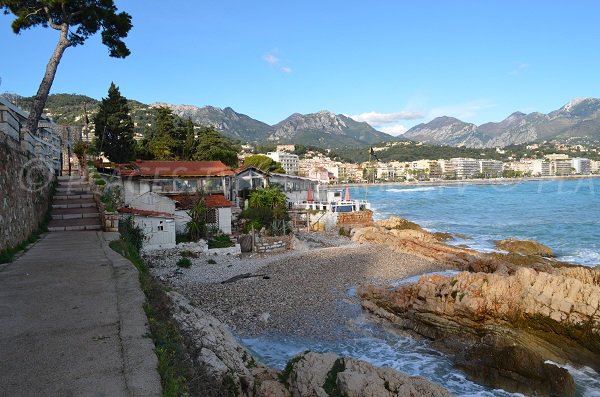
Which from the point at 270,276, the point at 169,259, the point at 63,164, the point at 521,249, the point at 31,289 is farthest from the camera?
the point at 63,164

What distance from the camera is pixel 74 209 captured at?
56.6ft

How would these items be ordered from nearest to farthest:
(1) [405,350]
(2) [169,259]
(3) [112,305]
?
(3) [112,305] < (1) [405,350] < (2) [169,259]

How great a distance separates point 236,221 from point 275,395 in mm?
22361

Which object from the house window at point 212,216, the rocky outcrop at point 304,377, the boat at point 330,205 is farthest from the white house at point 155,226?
the boat at point 330,205

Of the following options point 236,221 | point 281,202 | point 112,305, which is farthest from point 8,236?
point 281,202

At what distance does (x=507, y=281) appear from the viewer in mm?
13586

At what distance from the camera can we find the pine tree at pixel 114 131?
3994 cm

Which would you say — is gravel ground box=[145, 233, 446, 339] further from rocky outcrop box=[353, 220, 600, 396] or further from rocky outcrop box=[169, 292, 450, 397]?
rocky outcrop box=[169, 292, 450, 397]

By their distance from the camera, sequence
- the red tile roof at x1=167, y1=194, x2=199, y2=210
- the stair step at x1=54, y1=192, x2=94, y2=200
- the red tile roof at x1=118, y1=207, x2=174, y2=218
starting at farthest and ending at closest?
the red tile roof at x1=167, y1=194, x2=199, y2=210 → the red tile roof at x1=118, y1=207, x2=174, y2=218 → the stair step at x1=54, y1=192, x2=94, y2=200

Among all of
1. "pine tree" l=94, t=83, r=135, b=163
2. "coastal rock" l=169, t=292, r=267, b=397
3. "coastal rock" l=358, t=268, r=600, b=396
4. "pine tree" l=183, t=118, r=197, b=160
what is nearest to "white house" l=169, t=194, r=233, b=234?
"coastal rock" l=358, t=268, r=600, b=396

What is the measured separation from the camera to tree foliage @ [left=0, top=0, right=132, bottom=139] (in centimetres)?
1875

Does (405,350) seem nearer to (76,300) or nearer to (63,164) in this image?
(76,300)

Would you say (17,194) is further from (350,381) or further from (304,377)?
(350,381)

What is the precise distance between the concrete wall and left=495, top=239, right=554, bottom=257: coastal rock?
26067mm
